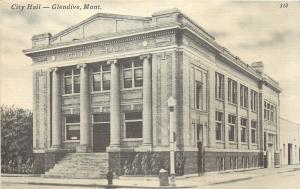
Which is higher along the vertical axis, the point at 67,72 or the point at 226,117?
the point at 67,72

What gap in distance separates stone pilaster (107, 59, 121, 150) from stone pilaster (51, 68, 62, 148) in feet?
9.41

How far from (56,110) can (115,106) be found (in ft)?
10.4

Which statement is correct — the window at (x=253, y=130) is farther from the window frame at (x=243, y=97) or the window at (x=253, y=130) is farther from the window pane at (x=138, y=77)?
the window pane at (x=138, y=77)

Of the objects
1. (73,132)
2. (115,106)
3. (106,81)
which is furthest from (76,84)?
(115,106)

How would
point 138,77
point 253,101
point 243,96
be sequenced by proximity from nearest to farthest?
point 138,77
point 243,96
point 253,101

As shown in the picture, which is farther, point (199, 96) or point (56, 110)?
point (56, 110)

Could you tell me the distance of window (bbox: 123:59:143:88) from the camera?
23.4 metres

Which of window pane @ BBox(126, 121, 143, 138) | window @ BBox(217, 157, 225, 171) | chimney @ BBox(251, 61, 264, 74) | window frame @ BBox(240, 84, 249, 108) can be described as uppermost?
chimney @ BBox(251, 61, 264, 74)

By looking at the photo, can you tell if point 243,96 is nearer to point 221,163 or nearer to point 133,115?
point 221,163

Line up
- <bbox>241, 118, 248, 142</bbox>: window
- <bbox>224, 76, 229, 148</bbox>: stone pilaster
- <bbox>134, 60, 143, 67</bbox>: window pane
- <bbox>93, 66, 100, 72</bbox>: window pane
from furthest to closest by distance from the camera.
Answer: <bbox>241, 118, 248, 142</bbox>: window → <bbox>224, 76, 229, 148</bbox>: stone pilaster → <bbox>93, 66, 100, 72</bbox>: window pane → <bbox>134, 60, 143, 67</bbox>: window pane

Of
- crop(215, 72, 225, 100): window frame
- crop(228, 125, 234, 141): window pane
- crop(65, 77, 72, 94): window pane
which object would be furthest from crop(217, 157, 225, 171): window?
crop(65, 77, 72, 94): window pane

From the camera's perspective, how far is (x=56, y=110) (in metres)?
25.2

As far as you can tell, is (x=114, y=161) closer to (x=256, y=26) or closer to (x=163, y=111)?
(x=163, y=111)

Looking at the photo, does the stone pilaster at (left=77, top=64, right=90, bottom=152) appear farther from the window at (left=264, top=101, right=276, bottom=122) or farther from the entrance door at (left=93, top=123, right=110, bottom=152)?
the window at (left=264, top=101, right=276, bottom=122)
